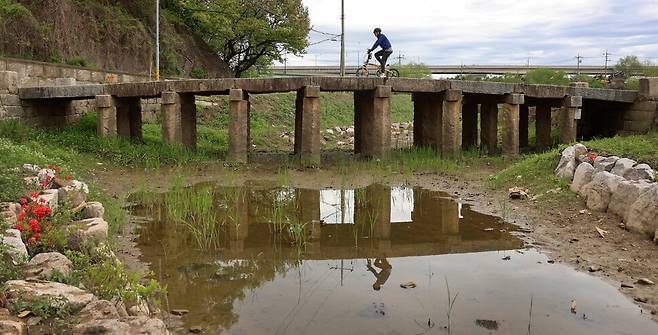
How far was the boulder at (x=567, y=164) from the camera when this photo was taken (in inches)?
450

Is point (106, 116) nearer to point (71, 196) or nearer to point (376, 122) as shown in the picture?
point (376, 122)

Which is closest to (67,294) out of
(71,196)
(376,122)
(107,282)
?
(107,282)

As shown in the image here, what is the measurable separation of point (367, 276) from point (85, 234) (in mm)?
3076

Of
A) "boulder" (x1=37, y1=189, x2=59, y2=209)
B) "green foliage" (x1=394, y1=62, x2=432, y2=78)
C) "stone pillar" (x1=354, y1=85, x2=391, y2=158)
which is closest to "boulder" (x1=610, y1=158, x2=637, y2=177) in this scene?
"stone pillar" (x1=354, y1=85, x2=391, y2=158)

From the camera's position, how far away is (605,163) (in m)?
10.8

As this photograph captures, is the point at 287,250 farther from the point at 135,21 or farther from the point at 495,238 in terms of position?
the point at 135,21

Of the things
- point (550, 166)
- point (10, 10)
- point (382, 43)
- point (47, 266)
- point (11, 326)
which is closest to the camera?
point (11, 326)

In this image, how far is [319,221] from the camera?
9.70 meters

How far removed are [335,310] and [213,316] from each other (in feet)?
3.77

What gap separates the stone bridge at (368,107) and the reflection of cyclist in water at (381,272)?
26.5 ft

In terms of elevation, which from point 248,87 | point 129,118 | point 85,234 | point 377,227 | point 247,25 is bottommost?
point 377,227

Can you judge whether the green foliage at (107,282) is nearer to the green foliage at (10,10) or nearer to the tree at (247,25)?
the green foliage at (10,10)

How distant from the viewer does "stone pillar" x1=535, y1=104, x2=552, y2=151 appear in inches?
753

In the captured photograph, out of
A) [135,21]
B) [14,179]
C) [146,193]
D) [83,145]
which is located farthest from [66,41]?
[14,179]
